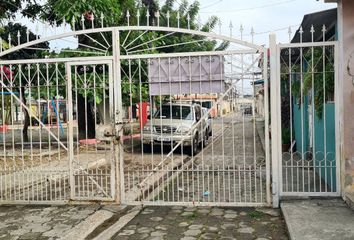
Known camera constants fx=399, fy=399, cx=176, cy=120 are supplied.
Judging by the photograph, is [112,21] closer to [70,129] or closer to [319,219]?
[70,129]

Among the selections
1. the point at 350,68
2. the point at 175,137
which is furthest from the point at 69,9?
the point at 350,68

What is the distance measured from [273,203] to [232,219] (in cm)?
84

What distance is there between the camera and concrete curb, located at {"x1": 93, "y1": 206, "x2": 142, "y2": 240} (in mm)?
5030

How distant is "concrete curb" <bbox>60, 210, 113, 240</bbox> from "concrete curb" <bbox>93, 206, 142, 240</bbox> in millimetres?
195

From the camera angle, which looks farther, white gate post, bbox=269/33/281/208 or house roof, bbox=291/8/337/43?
house roof, bbox=291/8/337/43

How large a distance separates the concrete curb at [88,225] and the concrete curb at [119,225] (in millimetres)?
195

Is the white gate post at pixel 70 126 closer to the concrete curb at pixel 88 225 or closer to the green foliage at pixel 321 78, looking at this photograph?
the concrete curb at pixel 88 225

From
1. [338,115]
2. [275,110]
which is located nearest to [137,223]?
[275,110]

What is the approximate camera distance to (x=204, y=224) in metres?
5.38

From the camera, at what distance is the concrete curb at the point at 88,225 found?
4969 millimetres

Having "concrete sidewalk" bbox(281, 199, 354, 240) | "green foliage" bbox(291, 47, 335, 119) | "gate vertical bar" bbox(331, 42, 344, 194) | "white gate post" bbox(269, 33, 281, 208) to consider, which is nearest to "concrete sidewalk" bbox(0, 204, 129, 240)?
"white gate post" bbox(269, 33, 281, 208)

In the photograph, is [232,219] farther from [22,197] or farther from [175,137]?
[175,137]

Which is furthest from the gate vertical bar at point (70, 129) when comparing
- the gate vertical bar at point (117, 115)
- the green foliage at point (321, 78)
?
the green foliage at point (321, 78)

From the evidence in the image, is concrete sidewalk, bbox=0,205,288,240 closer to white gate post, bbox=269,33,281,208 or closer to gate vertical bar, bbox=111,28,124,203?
gate vertical bar, bbox=111,28,124,203
